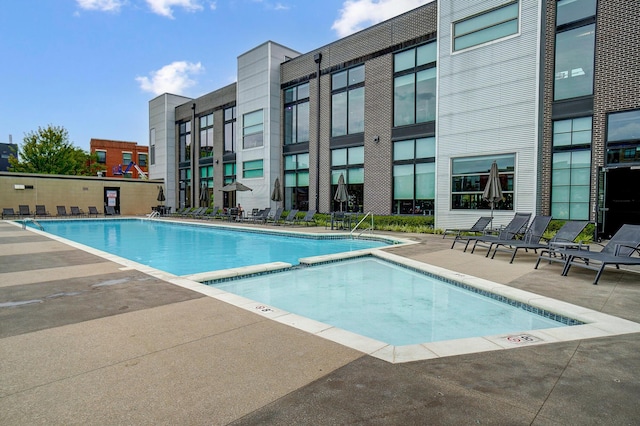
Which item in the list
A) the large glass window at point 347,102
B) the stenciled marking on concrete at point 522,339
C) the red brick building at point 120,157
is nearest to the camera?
the stenciled marking on concrete at point 522,339

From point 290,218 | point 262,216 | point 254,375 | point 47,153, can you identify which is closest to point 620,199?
point 290,218

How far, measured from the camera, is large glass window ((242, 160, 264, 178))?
2153 cm

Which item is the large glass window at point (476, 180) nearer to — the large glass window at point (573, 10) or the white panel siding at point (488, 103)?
the white panel siding at point (488, 103)

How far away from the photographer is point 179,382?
2.46m

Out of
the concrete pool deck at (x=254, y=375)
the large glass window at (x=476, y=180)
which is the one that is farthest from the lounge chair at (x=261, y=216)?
the concrete pool deck at (x=254, y=375)

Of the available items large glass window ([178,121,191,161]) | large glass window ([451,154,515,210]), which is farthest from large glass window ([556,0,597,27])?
large glass window ([178,121,191,161])

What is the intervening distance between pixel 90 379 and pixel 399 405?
203 centimetres

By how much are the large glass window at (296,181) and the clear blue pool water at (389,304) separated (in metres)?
12.5

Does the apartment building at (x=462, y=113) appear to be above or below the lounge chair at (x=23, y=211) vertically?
above

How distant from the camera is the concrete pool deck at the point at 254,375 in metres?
2.09

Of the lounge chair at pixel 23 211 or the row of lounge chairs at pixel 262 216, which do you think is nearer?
the row of lounge chairs at pixel 262 216

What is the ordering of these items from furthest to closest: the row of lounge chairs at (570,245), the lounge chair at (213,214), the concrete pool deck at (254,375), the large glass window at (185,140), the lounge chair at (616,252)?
the large glass window at (185,140)
the lounge chair at (213,214)
the row of lounge chairs at (570,245)
the lounge chair at (616,252)
the concrete pool deck at (254,375)

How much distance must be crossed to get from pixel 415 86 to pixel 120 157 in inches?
1680

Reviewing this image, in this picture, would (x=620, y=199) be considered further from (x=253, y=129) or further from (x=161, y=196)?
(x=161, y=196)
